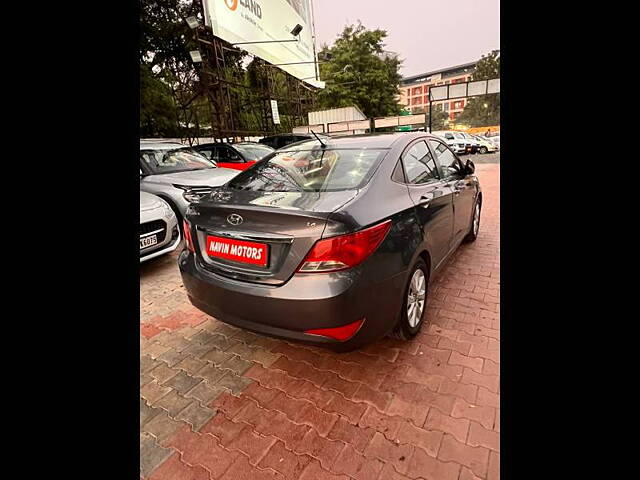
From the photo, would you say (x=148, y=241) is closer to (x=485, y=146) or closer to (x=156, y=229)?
(x=156, y=229)

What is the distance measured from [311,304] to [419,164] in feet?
5.53

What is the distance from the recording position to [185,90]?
A: 14.5 m

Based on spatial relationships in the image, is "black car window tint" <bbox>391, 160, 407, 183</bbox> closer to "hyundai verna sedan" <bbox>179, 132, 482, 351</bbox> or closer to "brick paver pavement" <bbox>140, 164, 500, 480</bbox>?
"hyundai verna sedan" <bbox>179, 132, 482, 351</bbox>

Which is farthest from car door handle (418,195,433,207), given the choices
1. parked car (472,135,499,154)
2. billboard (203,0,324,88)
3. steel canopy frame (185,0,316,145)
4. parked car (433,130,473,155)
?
parked car (472,135,499,154)

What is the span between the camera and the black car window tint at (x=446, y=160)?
346 centimetres

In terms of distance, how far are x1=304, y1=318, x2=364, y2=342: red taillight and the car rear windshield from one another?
0.86 meters

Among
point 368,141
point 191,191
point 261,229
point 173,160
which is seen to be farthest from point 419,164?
point 173,160

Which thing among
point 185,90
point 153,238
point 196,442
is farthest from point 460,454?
point 185,90

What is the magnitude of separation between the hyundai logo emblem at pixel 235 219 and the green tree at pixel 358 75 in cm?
3080

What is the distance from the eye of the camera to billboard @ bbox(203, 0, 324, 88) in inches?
392

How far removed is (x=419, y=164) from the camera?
295cm
